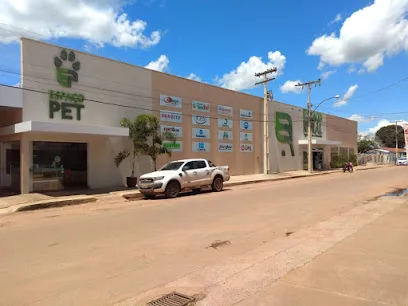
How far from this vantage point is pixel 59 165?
65.1ft

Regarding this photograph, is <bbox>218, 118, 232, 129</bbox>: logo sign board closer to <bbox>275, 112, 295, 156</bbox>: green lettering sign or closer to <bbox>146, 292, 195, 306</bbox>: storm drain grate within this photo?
<bbox>275, 112, 295, 156</bbox>: green lettering sign

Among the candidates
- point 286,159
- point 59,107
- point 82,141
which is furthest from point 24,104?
point 286,159

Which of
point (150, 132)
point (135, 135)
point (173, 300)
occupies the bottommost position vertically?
point (173, 300)

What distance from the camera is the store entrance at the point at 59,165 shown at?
61.8 ft

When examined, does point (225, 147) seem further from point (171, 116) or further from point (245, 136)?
point (171, 116)

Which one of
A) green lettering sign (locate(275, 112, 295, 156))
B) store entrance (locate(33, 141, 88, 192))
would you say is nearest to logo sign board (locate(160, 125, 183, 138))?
store entrance (locate(33, 141, 88, 192))

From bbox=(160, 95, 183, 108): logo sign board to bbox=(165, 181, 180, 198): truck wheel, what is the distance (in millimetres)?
9157

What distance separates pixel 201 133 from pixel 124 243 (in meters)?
21.1

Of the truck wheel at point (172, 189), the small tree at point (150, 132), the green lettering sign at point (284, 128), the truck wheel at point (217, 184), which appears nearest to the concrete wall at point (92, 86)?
the small tree at point (150, 132)

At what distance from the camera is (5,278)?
5.71 meters

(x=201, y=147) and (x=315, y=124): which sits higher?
(x=315, y=124)

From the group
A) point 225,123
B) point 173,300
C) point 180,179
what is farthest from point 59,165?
point 173,300

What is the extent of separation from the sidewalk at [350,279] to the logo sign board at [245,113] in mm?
26072

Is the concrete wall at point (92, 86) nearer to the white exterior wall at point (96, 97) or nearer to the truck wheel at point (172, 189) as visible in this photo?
the white exterior wall at point (96, 97)
